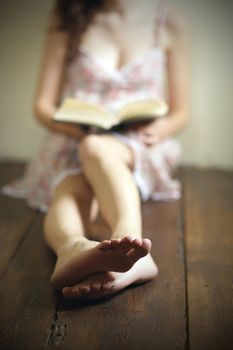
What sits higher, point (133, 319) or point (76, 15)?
point (76, 15)

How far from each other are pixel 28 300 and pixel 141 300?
19cm

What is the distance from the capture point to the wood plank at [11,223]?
3.18 feet

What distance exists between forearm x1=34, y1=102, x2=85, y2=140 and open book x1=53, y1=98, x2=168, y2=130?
0.34 ft

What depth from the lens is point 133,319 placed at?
736 millimetres

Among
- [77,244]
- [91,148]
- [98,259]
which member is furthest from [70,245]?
[91,148]

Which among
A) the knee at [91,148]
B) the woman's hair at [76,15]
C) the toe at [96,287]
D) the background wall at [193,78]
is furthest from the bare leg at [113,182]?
the background wall at [193,78]

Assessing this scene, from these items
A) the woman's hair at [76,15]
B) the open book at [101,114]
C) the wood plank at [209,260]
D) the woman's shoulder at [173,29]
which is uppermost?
the woman's hair at [76,15]

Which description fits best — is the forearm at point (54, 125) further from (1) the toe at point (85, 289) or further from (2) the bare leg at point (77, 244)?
(1) the toe at point (85, 289)

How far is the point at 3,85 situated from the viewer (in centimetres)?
166

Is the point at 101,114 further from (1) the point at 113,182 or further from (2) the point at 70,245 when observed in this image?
(2) the point at 70,245

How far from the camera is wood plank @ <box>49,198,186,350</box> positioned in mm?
679

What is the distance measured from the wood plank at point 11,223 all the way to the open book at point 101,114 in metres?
0.27

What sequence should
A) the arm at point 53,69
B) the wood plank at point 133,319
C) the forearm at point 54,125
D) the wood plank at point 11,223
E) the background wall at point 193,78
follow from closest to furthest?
1. the wood plank at point 133,319
2. the wood plank at point 11,223
3. the forearm at point 54,125
4. the arm at point 53,69
5. the background wall at point 193,78

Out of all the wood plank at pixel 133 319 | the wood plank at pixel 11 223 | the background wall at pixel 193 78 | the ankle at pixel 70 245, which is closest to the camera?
the wood plank at pixel 133 319
